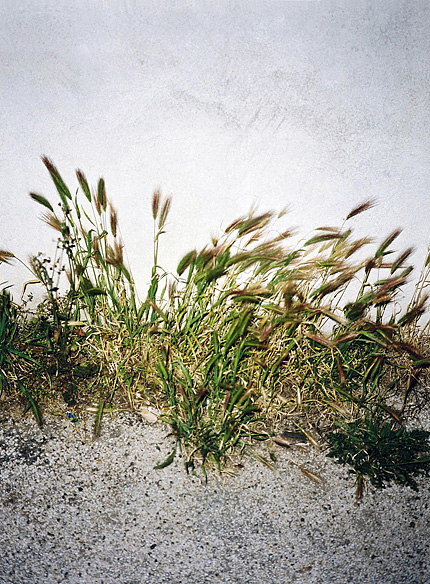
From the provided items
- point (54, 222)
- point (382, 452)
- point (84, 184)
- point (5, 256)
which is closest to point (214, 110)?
point (84, 184)

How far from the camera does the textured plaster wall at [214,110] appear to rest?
2152 mm

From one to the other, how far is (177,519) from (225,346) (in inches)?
24.7

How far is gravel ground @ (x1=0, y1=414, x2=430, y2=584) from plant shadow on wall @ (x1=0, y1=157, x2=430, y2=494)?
4.0 inches

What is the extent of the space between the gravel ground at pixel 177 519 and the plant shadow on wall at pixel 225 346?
0.33ft

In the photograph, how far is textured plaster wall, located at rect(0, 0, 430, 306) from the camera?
84.7 inches

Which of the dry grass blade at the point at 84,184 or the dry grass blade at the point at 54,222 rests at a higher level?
the dry grass blade at the point at 84,184

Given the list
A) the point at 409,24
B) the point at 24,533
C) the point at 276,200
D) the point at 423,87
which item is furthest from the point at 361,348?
the point at 24,533

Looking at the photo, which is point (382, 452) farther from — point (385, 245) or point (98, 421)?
point (98, 421)

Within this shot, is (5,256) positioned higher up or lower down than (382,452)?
higher up

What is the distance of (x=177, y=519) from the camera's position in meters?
1.85

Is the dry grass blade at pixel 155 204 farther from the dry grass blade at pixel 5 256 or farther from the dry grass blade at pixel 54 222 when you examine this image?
the dry grass blade at pixel 5 256

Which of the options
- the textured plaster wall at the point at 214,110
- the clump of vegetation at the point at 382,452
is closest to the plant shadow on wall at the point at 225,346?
the clump of vegetation at the point at 382,452

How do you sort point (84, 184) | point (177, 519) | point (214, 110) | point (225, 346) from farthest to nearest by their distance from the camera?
point (214, 110)
point (84, 184)
point (225, 346)
point (177, 519)

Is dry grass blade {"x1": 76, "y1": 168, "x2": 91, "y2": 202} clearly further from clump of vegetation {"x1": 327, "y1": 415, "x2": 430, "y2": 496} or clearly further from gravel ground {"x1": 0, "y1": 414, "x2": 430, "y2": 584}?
clump of vegetation {"x1": 327, "y1": 415, "x2": 430, "y2": 496}
